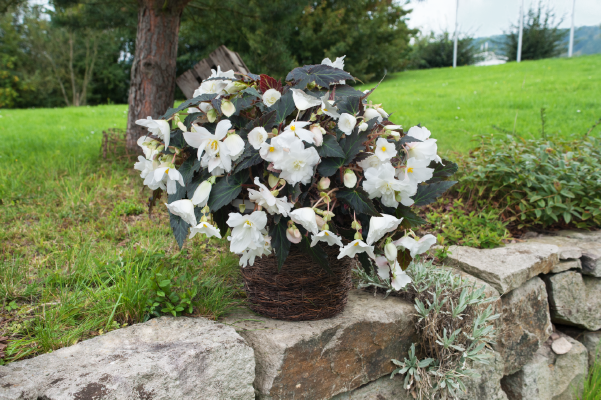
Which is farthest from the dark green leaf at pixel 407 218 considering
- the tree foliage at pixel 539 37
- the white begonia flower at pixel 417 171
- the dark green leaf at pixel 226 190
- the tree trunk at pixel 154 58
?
the tree foliage at pixel 539 37

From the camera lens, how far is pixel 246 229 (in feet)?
4.28

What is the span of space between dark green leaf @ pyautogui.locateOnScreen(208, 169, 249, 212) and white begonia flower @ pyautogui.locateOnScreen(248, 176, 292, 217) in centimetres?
11

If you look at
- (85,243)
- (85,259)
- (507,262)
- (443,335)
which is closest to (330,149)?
(443,335)

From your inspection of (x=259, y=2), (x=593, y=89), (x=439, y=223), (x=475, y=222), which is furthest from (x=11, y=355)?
(x=593, y=89)

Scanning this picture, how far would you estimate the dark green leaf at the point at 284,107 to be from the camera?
55.5 inches

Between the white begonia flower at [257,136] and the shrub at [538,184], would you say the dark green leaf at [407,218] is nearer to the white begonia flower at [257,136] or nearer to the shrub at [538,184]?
the white begonia flower at [257,136]

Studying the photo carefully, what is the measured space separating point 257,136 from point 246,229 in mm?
305

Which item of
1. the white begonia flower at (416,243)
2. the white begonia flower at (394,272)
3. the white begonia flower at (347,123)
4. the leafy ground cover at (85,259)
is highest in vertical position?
the white begonia flower at (347,123)

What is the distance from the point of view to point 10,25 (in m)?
16.8

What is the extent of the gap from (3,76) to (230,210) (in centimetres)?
1883

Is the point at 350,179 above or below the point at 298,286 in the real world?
above

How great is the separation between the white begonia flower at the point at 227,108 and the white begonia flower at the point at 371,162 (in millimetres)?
476

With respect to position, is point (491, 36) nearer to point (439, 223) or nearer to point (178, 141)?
point (439, 223)

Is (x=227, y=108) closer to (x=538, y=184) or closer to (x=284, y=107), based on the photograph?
(x=284, y=107)
